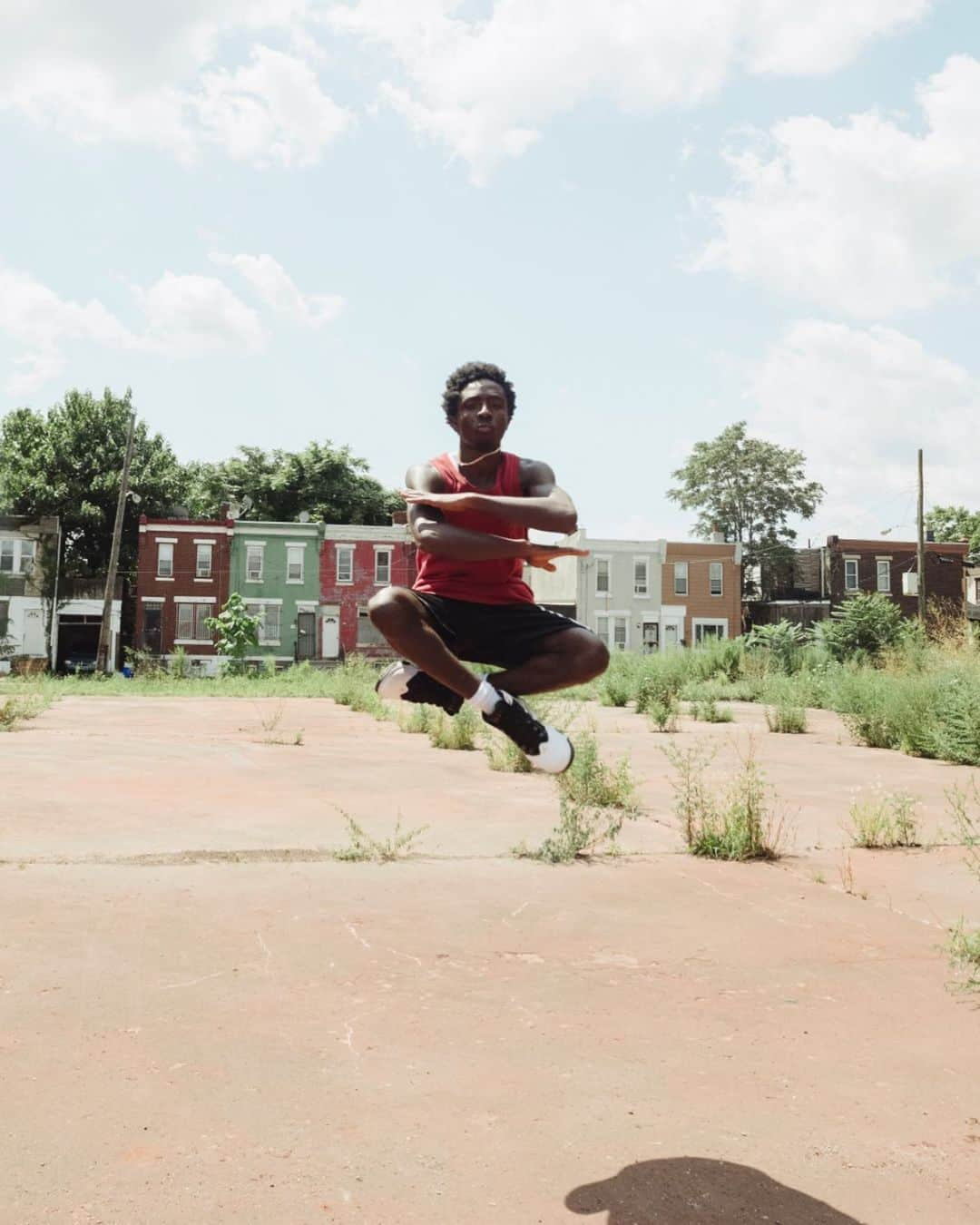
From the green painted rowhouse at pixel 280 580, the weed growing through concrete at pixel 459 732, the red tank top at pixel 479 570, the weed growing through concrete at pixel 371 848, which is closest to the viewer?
the red tank top at pixel 479 570

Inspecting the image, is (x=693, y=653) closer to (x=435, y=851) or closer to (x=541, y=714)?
(x=541, y=714)

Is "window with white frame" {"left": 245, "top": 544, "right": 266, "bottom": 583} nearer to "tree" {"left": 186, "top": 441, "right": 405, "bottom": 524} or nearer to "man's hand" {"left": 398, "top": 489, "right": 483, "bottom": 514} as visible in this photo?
"tree" {"left": 186, "top": 441, "right": 405, "bottom": 524}

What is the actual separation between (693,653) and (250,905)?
76.4ft

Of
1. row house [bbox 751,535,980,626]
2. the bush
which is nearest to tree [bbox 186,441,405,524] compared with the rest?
row house [bbox 751,535,980,626]

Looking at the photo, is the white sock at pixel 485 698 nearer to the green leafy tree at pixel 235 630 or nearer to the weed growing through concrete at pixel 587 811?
the weed growing through concrete at pixel 587 811

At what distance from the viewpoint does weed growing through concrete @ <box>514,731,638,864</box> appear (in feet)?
27.9

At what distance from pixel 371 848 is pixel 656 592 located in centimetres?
4113

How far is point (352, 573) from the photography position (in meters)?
46.9

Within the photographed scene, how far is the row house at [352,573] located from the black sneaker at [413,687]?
43.0 metres

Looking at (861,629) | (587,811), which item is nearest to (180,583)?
(861,629)

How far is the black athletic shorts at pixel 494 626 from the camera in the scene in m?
3.32

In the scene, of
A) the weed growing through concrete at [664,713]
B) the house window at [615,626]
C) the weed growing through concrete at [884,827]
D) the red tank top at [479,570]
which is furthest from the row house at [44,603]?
the red tank top at [479,570]

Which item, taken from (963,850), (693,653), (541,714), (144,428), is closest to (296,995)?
(963,850)

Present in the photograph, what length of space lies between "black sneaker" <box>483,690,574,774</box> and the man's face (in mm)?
793
